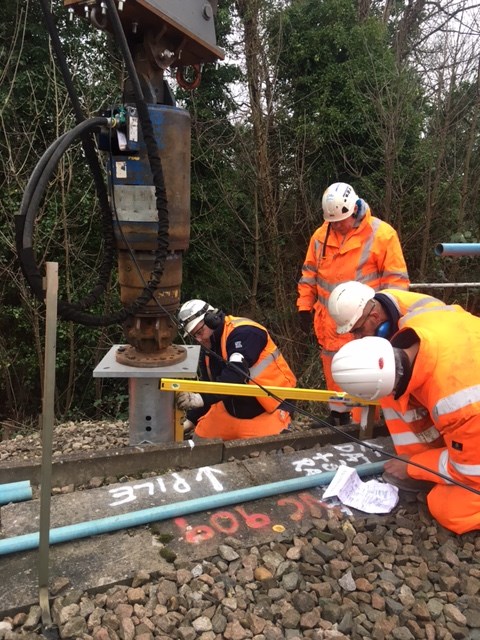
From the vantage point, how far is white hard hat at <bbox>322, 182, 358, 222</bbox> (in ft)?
15.0

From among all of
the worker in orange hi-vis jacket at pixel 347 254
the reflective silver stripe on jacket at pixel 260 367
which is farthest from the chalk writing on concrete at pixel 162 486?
the worker in orange hi-vis jacket at pixel 347 254

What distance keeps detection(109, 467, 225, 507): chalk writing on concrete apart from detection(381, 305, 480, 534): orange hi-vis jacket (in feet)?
4.09

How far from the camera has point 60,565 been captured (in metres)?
2.39

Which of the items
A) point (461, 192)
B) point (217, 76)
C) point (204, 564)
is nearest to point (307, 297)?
point (204, 564)

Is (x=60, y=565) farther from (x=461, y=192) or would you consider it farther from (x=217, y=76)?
(x=217, y=76)

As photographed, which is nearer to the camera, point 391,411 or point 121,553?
point 121,553

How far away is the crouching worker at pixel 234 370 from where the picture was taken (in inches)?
161

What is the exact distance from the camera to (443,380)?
2.57m

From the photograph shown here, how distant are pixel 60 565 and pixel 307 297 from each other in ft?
11.3

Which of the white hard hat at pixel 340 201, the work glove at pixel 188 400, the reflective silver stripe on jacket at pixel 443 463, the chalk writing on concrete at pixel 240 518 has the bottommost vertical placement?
the chalk writing on concrete at pixel 240 518

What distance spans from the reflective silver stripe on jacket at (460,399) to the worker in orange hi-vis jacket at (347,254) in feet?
6.81

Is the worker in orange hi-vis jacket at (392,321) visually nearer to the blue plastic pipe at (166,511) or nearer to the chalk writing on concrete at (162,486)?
the blue plastic pipe at (166,511)

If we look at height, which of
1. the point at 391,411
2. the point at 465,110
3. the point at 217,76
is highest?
the point at 217,76

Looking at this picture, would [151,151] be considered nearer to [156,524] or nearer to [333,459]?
[156,524]
